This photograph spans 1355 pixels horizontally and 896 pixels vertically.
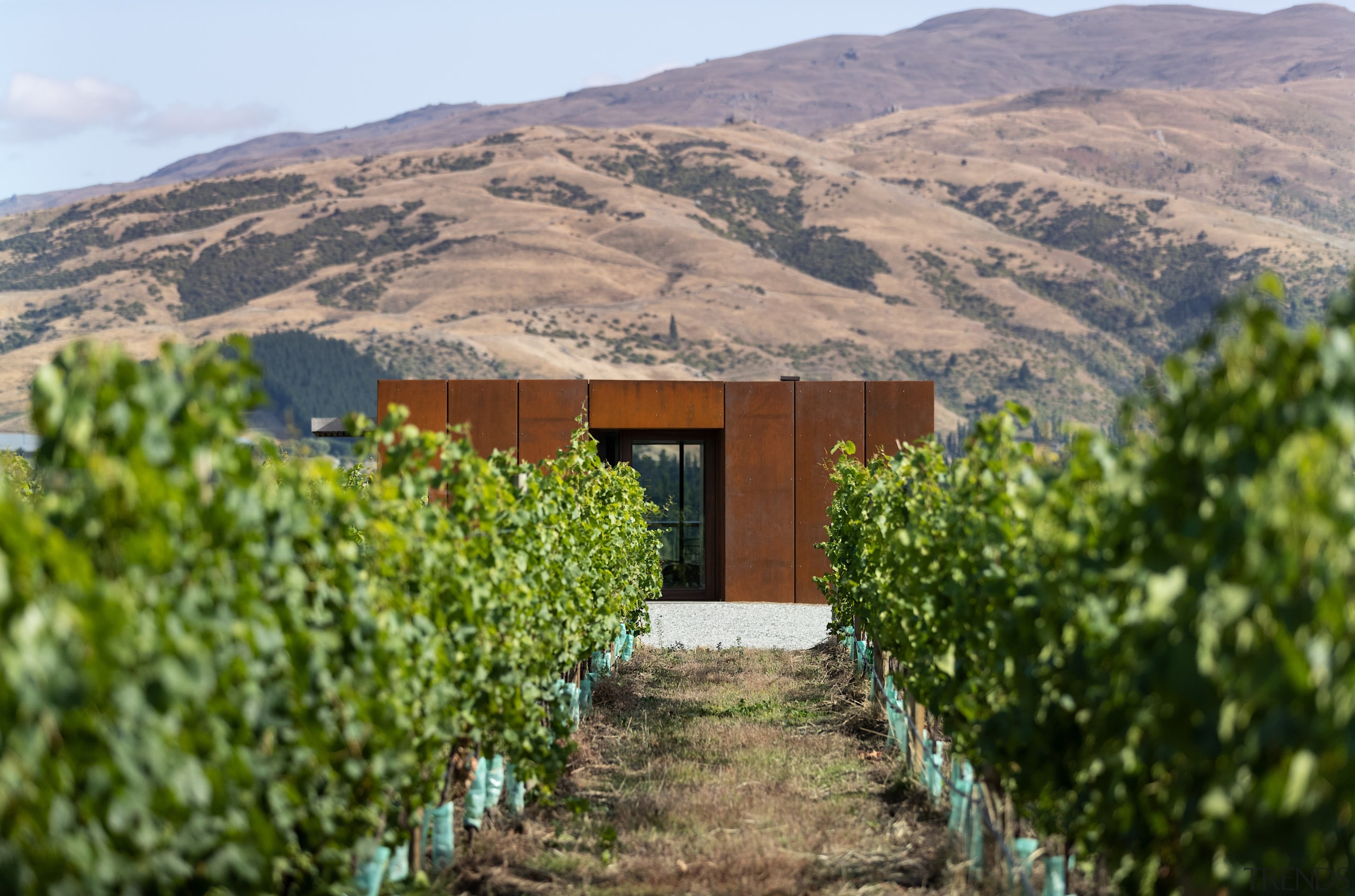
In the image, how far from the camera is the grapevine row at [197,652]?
1985 mm

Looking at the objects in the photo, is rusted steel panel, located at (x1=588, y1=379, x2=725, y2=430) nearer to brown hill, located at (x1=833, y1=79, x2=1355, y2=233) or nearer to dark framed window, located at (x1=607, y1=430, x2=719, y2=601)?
dark framed window, located at (x1=607, y1=430, x2=719, y2=601)

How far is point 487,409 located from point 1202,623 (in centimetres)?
1478

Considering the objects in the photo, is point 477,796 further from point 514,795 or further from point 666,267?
point 666,267

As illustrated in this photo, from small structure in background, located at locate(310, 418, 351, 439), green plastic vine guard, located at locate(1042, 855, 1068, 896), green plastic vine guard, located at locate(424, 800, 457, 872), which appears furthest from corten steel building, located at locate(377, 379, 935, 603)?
green plastic vine guard, located at locate(1042, 855, 1068, 896)

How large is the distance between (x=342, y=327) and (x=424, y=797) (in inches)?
3325

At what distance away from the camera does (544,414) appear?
651 inches

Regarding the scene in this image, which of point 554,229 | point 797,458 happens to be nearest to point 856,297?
point 554,229

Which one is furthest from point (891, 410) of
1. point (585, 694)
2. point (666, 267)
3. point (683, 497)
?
point (666, 267)

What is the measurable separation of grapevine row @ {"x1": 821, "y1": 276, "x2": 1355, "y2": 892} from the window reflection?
537 inches

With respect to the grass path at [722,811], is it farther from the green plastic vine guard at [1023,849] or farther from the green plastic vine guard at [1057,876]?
the green plastic vine guard at [1057,876]

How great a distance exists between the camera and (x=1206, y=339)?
2340mm

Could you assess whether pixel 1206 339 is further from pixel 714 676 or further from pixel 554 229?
pixel 554 229

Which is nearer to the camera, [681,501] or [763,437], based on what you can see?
[763,437]

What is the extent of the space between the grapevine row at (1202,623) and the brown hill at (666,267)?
7086 cm
